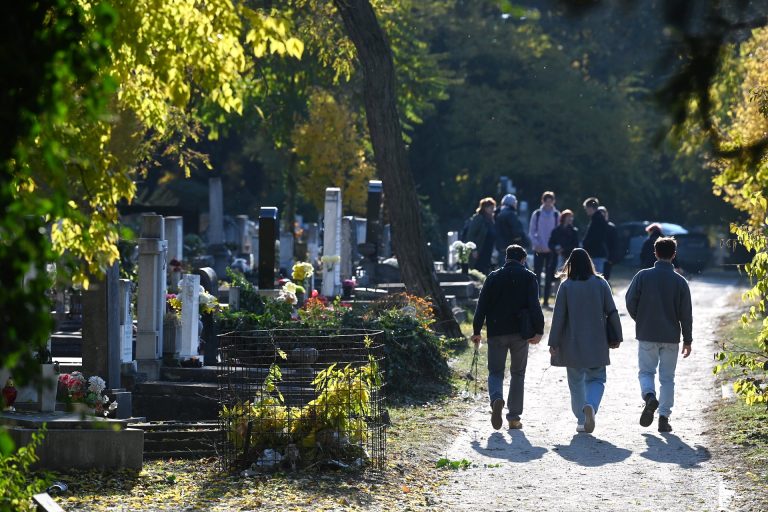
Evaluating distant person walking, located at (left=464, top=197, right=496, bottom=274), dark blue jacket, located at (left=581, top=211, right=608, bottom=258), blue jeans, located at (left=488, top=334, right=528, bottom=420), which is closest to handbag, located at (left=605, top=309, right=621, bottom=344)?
blue jeans, located at (left=488, top=334, right=528, bottom=420)

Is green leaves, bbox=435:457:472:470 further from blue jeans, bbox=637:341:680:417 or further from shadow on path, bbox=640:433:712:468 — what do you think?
blue jeans, bbox=637:341:680:417

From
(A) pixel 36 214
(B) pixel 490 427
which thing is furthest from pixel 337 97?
(A) pixel 36 214

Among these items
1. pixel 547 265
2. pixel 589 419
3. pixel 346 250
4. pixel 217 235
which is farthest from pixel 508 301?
pixel 217 235

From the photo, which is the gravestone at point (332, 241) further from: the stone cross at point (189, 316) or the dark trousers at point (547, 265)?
the stone cross at point (189, 316)

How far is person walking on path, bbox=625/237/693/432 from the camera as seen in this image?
500 inches

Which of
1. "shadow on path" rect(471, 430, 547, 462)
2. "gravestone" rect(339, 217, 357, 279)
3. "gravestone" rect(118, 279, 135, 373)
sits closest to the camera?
"shadow on path" rect(471, 430, 547, 462)

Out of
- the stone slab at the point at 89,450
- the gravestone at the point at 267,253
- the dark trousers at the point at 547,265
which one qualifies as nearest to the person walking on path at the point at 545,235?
the dark trousers at the point at 547,265

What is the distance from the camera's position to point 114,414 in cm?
1162

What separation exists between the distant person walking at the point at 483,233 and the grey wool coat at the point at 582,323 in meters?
11.5

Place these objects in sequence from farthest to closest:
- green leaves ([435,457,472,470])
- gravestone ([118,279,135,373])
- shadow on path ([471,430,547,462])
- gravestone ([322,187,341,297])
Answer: gravestone ([322,187,341,297]), gravestone ([118,279,135,373]), shadow on path ([471,430,547,462]), green leaves ([435,457,472,470])

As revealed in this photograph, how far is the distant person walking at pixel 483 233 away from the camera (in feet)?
79.8

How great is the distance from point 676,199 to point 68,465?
161 ft

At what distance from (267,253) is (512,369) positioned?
6.11m

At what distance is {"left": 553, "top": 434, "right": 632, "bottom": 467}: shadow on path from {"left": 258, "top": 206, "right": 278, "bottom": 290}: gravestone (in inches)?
271
